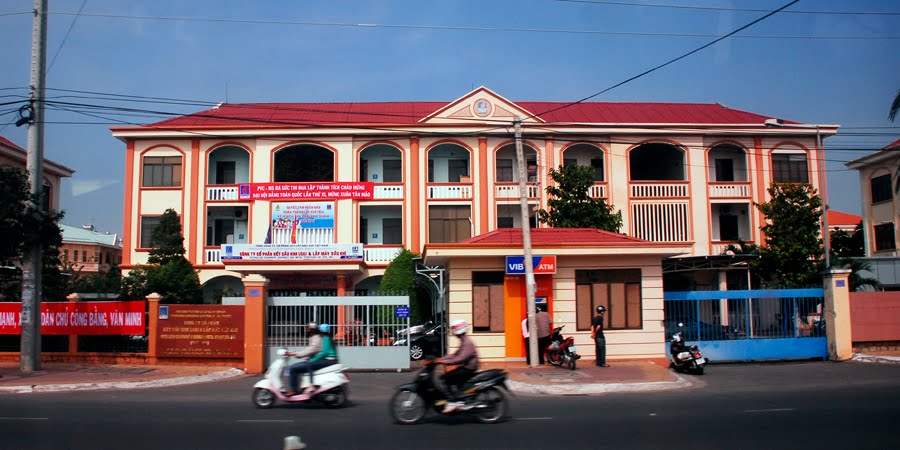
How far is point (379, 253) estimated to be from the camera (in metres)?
33.5

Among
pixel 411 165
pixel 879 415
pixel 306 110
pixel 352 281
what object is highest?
pixel 306 110

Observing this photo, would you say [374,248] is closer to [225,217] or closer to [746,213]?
[225,217]

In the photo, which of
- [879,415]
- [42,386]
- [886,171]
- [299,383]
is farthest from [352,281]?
[886,171]

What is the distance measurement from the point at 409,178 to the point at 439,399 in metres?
24.7

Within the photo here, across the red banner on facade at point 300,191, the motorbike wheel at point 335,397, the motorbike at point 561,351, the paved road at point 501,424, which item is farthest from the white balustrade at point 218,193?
the motorbike wheel at point 335,397

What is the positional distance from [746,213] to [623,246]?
20101mm

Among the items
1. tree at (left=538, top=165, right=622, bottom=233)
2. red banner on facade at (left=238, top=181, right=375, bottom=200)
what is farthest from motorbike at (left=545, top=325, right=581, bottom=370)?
red banner on facade at (left=238, top=181, right=375, bottom=200)

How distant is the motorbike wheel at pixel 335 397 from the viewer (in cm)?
1150

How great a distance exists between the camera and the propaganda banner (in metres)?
18.0

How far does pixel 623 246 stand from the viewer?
18.1 m

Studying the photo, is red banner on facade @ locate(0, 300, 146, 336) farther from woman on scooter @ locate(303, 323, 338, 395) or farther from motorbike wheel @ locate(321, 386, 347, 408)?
motorbike wheel @ locate(321, 386, 347, 408)

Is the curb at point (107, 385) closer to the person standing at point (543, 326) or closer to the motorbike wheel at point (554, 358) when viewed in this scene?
the person standing at point (543, 326)

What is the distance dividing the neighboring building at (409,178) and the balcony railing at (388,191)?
0.07m

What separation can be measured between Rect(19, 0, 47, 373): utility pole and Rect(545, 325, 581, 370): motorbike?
499 inches
